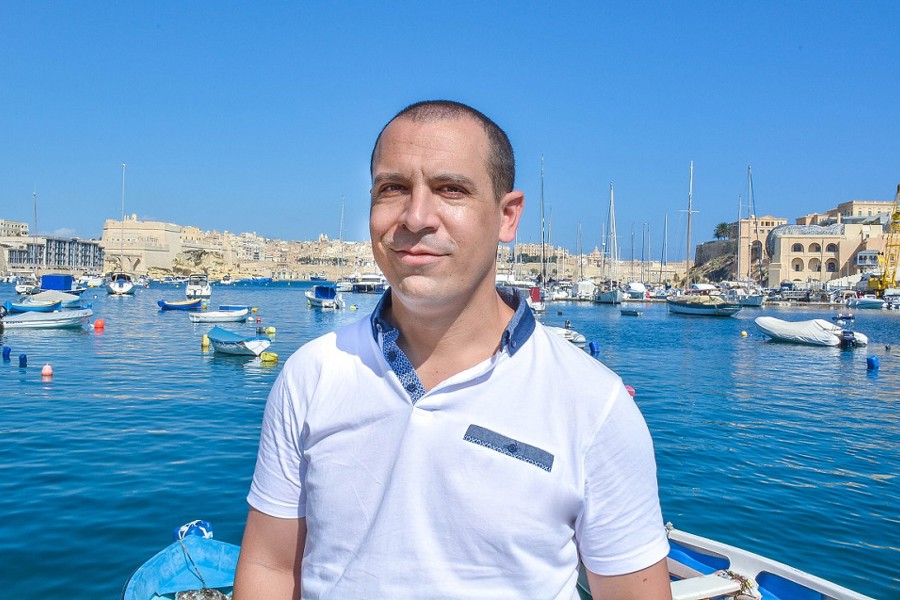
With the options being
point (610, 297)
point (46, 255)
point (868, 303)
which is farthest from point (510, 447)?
point (46, 255)

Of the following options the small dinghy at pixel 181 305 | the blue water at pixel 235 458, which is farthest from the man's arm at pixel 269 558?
the small dinghy at pixel 181 305

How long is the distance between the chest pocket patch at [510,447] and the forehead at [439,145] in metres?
0.61

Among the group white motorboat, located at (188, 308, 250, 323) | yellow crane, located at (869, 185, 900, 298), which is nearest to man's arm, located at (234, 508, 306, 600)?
white motorboat, located at (188, 308, 250, 323)

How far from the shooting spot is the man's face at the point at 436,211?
148 centimetres

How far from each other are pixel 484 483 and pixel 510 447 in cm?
10

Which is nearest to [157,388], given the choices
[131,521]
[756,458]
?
[131,521]

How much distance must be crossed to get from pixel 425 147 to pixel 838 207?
138 m

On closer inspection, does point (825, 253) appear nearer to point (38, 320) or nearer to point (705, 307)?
point (705, 307)

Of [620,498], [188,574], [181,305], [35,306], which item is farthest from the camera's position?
[181,305]

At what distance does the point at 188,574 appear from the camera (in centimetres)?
452

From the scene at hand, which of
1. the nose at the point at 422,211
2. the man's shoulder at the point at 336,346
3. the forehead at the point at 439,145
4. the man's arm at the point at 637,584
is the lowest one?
the man's arm at the point at 637,584

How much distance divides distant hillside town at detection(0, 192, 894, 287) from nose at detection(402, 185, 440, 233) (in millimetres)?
62233

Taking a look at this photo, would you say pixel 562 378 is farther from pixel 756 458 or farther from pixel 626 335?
pixel 626 335

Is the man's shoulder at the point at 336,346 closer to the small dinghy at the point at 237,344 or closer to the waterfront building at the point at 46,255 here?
the small dinghy at the point at 237,344
